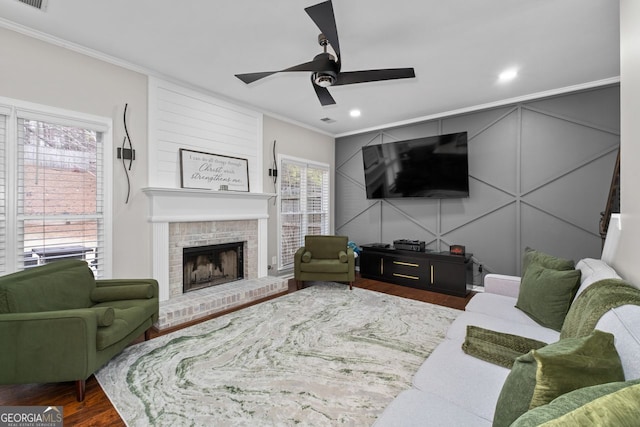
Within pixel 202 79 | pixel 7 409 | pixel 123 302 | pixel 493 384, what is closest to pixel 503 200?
pixel 493 384

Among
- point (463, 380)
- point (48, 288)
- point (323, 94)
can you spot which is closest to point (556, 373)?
point (463, 380)

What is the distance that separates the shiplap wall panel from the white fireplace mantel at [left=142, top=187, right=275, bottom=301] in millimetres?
196

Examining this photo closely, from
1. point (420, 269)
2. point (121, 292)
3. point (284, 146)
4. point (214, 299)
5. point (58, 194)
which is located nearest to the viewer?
point (121, 292)

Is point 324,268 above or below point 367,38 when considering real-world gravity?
below

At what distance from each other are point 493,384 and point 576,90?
3.94 m

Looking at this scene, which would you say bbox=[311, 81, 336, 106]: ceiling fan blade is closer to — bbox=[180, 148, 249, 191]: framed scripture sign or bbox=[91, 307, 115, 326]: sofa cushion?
bbox=[180, 148, 249, 191]: framed scripture sign

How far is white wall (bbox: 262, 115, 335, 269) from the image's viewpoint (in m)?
4.60

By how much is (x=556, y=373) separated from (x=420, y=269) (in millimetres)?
3742

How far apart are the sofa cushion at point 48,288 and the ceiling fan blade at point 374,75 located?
9.24 ft

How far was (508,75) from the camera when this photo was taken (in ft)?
10.7

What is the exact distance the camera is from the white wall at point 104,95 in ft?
8.16

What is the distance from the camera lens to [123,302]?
99.2 inches

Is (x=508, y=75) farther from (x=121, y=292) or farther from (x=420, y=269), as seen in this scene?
(x=121, y=292)

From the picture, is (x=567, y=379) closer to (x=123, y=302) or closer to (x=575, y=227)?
(x=123, y=302)
